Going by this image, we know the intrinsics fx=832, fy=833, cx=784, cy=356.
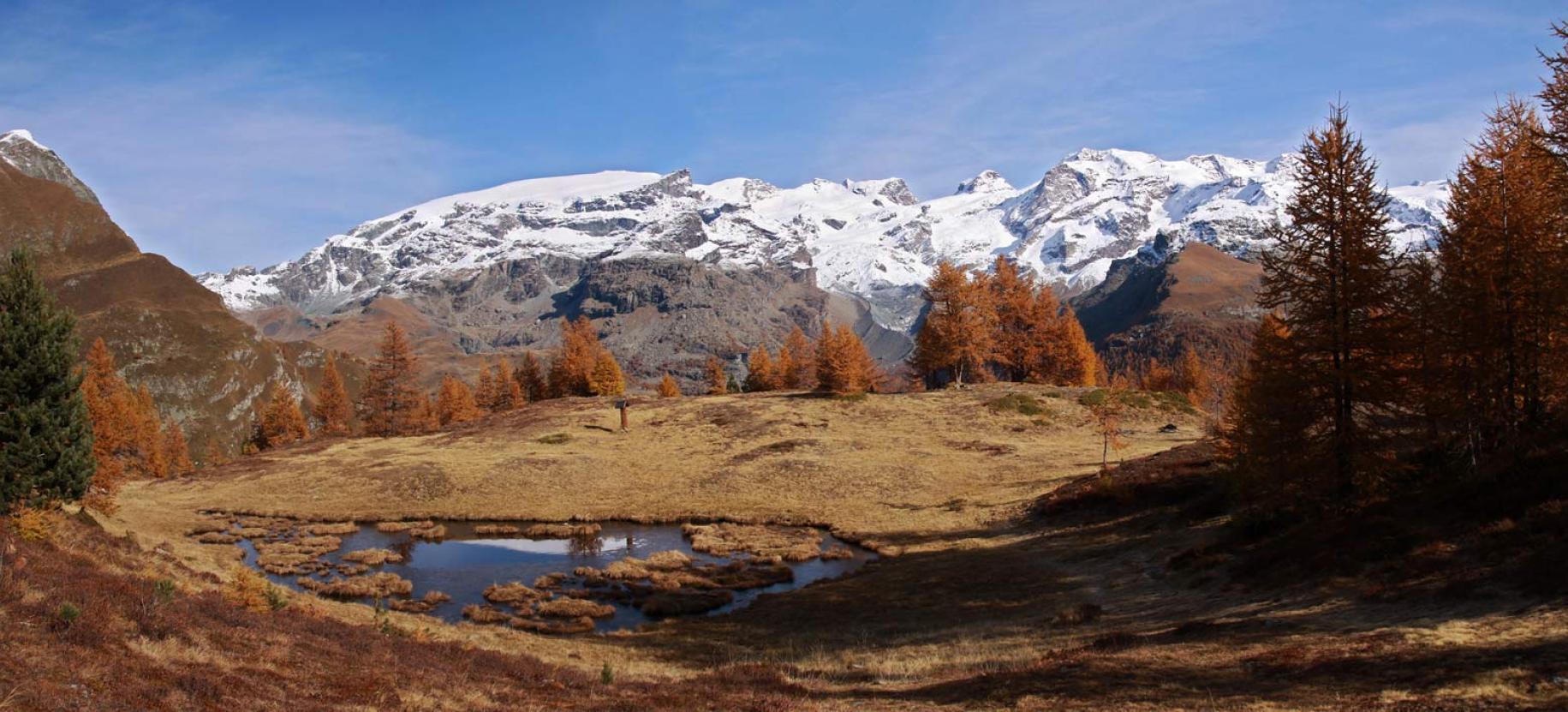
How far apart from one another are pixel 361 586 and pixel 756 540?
18.5 meters

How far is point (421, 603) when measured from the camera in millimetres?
31609

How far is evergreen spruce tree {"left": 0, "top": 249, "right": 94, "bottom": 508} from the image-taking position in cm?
2530

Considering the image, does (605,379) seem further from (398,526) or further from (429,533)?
(429,533)

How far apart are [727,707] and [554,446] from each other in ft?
199

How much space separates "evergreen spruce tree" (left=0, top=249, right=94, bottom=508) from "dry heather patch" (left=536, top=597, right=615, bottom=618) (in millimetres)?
15408

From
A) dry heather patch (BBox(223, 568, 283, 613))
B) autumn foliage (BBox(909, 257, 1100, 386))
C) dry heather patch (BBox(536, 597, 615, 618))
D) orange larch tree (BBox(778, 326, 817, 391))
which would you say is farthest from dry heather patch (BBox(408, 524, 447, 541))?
orange larch tree (BBox(778, 326, 817, 391))

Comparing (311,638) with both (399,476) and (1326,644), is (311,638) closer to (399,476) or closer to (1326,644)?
(1326,644)

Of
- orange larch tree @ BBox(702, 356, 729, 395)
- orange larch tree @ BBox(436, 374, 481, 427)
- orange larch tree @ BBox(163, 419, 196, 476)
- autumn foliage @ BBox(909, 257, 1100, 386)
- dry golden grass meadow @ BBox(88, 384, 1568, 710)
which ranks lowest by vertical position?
orange larch tree @ BBox(163, 419, 196, 476)

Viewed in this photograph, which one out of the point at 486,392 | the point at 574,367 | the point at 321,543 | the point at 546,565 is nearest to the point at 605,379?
the point at 574,367

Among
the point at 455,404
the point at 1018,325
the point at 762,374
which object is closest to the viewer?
the point at 1018,325

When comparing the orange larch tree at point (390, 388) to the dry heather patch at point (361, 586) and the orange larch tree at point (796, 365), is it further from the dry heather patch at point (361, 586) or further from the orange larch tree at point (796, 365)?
the dry heather patch at point (361, 586)

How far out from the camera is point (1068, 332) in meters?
93.8

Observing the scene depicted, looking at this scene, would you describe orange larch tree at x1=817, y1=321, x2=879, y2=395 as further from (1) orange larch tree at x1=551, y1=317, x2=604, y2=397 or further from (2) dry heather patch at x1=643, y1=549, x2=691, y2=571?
(2) dry heather patch at x1=643, y1=549, x2=691, y2=571

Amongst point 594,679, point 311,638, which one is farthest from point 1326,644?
point 311,638
